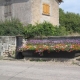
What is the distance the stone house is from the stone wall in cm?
549

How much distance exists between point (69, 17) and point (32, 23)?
18624mm

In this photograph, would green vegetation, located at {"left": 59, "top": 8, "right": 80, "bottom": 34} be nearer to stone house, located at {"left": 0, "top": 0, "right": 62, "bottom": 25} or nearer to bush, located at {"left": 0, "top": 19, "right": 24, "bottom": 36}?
stone house, located at {"left": 0, "top": 0, "right": 62, "bottom": 25}

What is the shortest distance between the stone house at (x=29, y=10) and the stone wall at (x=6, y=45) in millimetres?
5486

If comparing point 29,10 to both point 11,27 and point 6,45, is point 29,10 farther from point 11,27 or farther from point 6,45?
point 6,45

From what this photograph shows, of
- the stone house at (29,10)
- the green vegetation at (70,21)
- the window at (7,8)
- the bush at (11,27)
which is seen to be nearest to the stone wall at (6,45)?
the bush at (11,27)

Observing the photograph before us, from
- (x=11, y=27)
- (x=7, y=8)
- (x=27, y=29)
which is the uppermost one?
(x=7, y=8)

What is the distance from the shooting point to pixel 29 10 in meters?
26.1

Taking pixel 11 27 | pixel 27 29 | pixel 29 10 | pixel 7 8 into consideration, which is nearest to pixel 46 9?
pixel 29 10

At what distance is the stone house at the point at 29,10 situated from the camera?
26.2 m

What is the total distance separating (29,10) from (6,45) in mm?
6122

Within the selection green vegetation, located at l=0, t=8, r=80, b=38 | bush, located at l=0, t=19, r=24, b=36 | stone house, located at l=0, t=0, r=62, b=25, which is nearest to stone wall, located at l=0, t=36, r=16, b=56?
green vegetation, located at l=0, t=8, r=80, b=38

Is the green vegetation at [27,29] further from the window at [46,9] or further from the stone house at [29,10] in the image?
the window at [46,9]

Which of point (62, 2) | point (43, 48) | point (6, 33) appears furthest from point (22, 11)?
point (43, 48)

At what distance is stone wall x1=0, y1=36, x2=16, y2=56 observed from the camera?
20891 millimetres
